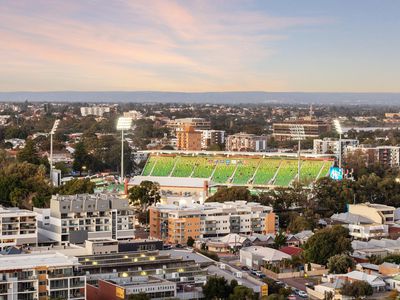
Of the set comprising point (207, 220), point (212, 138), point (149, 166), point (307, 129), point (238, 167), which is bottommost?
point (207, 220)

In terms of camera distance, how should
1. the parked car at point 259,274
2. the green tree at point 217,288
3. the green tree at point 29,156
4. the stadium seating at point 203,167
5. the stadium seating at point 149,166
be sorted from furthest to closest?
the green tree at point 29,156 → the stadium seating at point 149,166 → the stadium seating at point 203,167 → the parked car at point 259,274 → the green tree at point 217,288

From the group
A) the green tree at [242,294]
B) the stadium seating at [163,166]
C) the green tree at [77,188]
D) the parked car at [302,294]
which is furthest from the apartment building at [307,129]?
the green tree at [242,294]

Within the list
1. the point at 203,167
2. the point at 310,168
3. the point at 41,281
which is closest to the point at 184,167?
the point at 203,167

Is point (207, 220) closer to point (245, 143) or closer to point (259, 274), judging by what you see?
point (259, 274)

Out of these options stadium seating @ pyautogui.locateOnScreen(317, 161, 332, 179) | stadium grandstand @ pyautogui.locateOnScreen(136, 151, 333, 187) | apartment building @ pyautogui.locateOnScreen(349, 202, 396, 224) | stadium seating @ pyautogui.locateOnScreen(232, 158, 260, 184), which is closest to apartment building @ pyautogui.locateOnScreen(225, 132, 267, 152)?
stadium grandstand @ pyautogui.locateOnScreen(136, 151, 333, 187)

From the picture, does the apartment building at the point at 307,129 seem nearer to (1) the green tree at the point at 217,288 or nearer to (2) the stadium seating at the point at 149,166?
(2) the stadium seating at the point at 149,166

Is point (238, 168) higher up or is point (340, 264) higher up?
point (238, 168)
